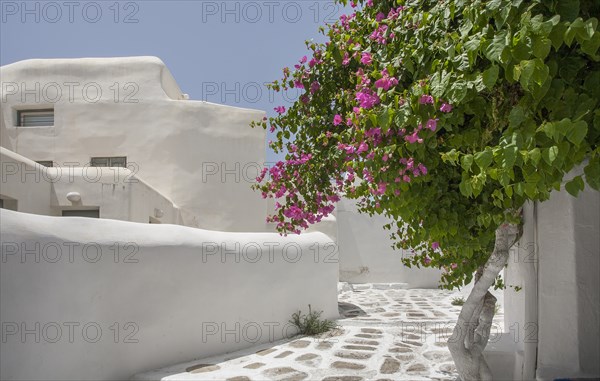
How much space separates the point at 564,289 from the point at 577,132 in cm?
310

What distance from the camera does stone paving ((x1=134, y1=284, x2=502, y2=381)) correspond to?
21.7 ft

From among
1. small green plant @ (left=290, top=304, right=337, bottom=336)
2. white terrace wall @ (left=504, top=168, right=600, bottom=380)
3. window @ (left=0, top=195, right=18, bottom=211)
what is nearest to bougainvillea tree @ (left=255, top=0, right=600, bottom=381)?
white terrace wall @ (left=504, top=168, right=600, bottom=380)

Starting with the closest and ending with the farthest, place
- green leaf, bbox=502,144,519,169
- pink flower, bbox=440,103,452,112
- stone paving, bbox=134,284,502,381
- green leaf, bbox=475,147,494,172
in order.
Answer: green leaf, bbox=502,144,519,169
green leaf, bbox=475,147,494,172
pink flower, bbox=440,103,452,112
stone paving, bbox=134,284,502,381

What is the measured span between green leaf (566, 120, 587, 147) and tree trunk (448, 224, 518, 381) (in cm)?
199

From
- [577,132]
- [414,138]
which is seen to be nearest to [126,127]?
[414,138]

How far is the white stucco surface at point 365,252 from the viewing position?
59.6ft

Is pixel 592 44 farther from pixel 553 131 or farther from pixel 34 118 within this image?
pixel 34 118

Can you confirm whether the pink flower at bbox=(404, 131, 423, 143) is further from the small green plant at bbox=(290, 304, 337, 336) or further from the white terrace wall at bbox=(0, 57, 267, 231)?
the white terrace wall at bbox=(0, 57, 267, 231)

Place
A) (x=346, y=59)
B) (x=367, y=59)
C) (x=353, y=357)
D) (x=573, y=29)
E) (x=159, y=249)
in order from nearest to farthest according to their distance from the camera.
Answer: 1. (x=573, y=29)
2. (x=367, y=59)
3. (x=346, y=59)
4. (x=159, y=249)
5. (x=353, y=357)

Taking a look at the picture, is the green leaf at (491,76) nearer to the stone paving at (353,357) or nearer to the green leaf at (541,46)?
the green leaf at (541,46)

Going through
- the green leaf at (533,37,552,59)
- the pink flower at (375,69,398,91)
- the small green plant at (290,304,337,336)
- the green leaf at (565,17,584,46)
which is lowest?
the small green plant at (290,304,337,336)

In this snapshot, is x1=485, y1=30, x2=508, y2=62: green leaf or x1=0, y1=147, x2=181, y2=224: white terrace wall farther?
x1=0, y1=147, x2=181, y2=224: white terrace wall

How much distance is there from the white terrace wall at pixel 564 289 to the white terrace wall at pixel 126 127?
12.5m

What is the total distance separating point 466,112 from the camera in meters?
2.73
